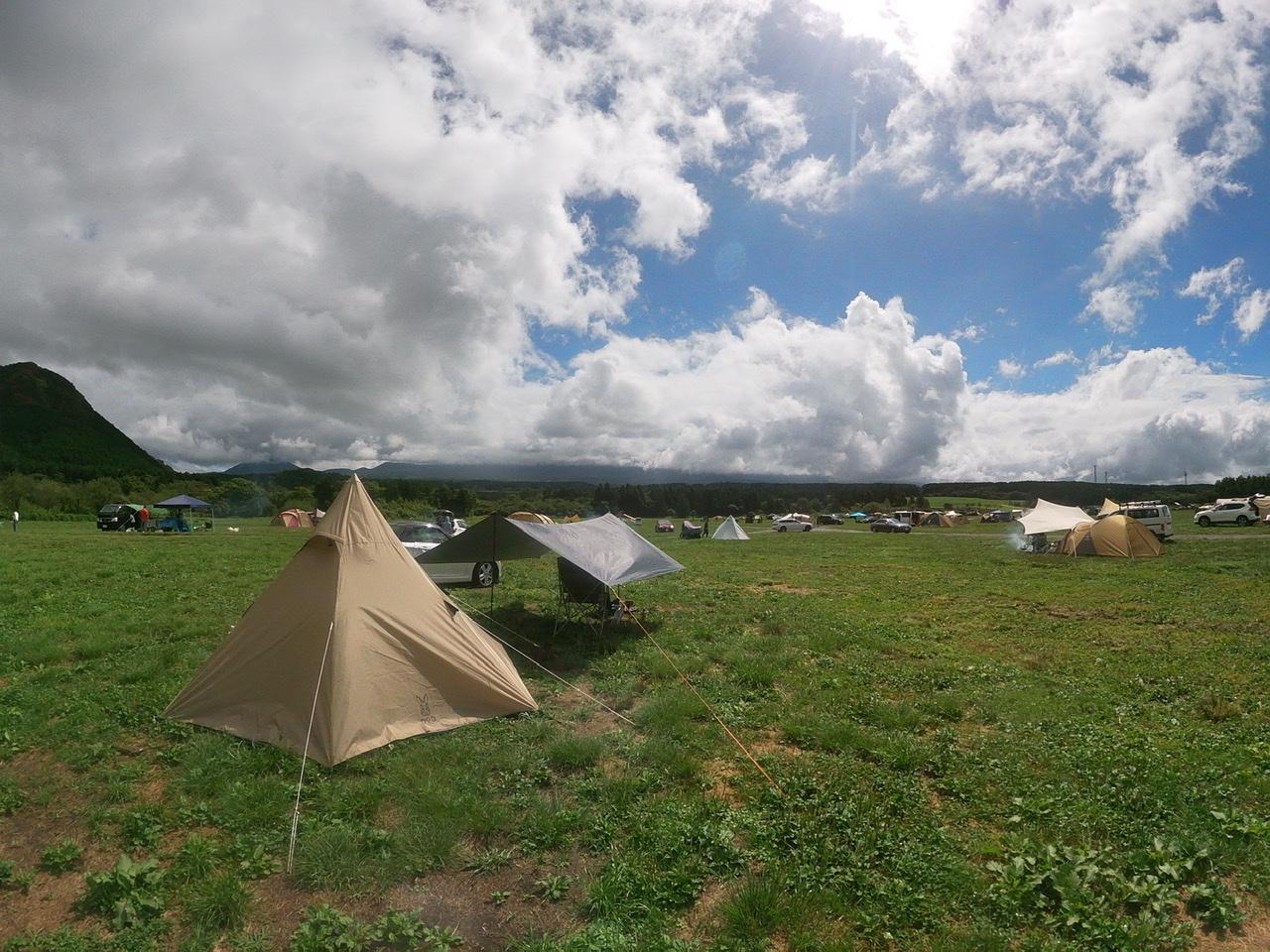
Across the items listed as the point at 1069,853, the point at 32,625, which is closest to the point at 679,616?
the point at 1069,853

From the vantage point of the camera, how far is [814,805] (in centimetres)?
511

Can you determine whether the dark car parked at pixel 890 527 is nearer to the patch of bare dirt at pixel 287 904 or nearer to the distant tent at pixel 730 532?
the distant tent at pixel 730 532

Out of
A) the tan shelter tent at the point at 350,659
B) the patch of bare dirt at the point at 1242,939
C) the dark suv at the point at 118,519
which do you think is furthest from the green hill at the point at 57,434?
the patch of bare dirt at the point at 1242,939

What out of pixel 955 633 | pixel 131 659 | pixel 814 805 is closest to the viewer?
pixel 814 805

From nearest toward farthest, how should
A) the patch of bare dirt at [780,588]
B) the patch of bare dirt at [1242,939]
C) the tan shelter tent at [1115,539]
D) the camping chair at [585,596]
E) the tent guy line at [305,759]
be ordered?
the patch of bare dirt at [1242,939] < the tent guy line at [305,759] < the camping chair at [585,596] < the patch of bare dirt at [780,588] < the tan shelter tent at [1115,539]

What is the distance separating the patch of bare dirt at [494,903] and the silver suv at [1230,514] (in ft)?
189

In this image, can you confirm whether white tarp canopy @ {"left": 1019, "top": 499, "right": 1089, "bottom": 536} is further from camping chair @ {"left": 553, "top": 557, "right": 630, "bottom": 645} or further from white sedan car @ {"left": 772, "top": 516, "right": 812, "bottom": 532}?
white sedan car @ {"left": 772, "top": 516, "right": 812, "bottom": 532}

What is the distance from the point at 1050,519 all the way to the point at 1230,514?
26.3 meters

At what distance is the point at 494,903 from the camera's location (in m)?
3.96

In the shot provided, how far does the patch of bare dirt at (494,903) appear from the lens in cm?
372

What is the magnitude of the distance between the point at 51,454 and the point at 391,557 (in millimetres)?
147694

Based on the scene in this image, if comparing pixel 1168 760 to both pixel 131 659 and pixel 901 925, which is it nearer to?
pixel 901 925

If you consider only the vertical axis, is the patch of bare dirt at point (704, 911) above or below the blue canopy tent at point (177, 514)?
below

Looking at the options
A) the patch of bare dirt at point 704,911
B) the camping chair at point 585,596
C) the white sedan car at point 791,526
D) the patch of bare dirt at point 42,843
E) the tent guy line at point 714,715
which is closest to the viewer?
the patch of bare dirt at point 704,911
